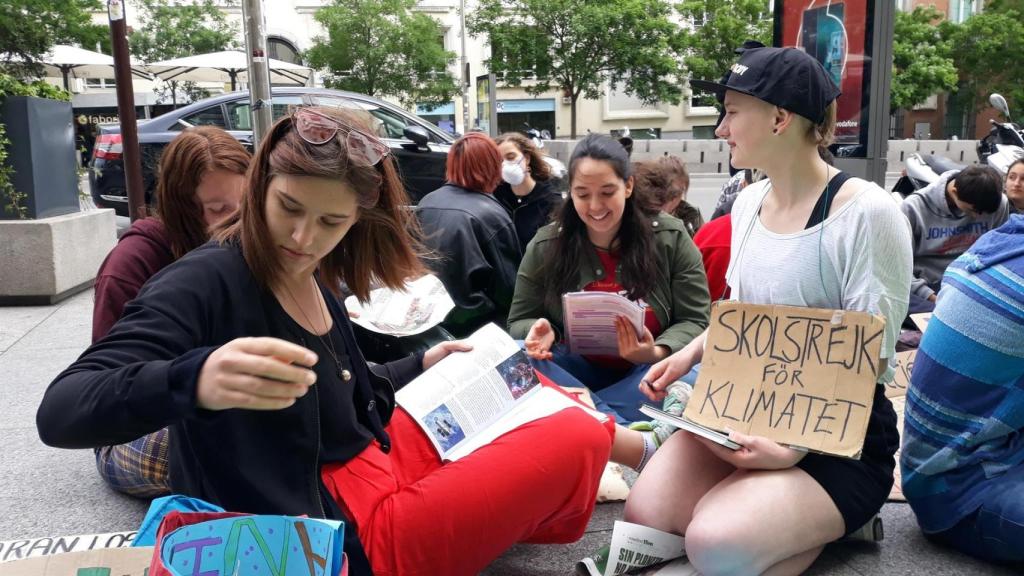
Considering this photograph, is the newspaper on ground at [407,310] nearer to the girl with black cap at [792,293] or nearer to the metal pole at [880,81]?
the girl with black cap at [792,293]

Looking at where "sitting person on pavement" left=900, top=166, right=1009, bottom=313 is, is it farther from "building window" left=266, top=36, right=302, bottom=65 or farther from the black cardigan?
"building window" left=266, top=36, right=302, bottom=65

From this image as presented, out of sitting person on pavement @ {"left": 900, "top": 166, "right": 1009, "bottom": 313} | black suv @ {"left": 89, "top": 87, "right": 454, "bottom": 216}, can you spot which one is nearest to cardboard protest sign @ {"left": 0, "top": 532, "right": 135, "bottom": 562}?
sitting person on pavement @ {"left": 900, "top": 166, "right": 1009, "bottom": 313}

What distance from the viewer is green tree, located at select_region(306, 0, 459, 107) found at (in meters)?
27.8

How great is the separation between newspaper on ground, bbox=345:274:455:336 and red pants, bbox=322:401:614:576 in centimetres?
118

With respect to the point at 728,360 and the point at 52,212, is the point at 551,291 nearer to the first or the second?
the point at 728,360

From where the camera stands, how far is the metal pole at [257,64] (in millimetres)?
5656

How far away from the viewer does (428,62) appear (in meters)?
28.9

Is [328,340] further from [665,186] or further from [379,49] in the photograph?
[379,49]

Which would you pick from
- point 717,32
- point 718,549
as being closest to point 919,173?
point 718,549

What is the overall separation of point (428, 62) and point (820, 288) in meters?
27.7

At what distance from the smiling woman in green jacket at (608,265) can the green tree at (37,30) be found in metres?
6.61

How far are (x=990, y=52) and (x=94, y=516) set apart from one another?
32.2 m

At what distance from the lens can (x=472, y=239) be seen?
4.11 metres

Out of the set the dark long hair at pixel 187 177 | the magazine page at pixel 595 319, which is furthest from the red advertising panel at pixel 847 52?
the dark long hair at pixel 187 177
